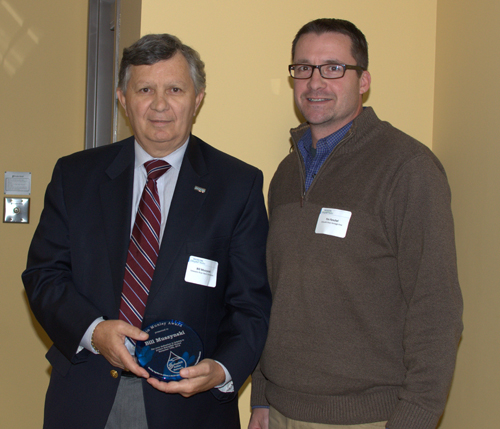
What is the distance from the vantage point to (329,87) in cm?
199

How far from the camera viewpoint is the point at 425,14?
104 inches

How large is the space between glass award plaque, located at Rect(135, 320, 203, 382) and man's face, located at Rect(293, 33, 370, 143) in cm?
102

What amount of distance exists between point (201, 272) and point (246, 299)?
0.72 ft

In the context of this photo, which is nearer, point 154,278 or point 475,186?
point 154,278

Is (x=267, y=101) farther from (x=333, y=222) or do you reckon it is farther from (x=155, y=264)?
(x=155, y=264)

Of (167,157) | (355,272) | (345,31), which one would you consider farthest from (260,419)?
(345,31)

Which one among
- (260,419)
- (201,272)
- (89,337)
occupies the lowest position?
(260,419)

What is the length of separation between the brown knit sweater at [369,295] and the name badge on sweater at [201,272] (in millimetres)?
275

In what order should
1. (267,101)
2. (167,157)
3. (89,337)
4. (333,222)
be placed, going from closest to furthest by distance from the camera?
(89,337)
(333,222)
(167,157)
(267,101)

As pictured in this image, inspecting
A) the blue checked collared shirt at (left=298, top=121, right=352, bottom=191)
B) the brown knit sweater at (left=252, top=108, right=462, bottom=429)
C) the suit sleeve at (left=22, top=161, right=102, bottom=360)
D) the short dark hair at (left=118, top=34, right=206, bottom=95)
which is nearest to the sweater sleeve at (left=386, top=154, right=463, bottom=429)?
the brown knit sweater at (left=252, top=108, right=462, bottom=429)

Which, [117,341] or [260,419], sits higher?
[117,341]

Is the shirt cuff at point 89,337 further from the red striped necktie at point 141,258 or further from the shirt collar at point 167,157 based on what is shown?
the shirt collar at point 167,157

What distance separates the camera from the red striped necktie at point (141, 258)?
176cm

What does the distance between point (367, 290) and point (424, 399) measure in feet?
1.33
